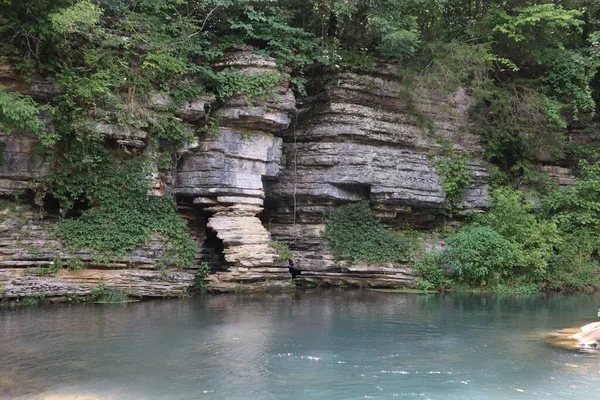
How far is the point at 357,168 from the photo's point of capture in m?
18.0

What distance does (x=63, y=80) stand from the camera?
14.1 metres

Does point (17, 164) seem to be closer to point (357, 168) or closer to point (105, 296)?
point (105, 296)

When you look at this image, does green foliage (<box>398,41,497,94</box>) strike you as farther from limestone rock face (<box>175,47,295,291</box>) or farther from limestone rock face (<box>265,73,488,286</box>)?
limestone rock face (<box>175,47,295,291</box>)

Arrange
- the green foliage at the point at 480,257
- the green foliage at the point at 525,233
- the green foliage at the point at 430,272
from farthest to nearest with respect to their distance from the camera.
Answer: the green foliage at the point at 525,233 → the green foliage at the point at 430,272 → the green foliage at the point at 480,257

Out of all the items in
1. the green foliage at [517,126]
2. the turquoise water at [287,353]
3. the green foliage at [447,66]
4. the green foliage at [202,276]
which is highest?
the green foliage at [447,66]

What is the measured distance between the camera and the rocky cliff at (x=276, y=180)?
1385 cm

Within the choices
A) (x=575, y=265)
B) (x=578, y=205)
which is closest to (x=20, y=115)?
(x=575, y=265)

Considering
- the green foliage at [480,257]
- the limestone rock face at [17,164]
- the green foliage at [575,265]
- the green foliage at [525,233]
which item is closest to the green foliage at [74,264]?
the limestone rock face at [17,164]

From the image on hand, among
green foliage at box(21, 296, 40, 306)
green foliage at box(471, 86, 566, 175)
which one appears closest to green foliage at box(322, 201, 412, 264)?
green foliage at box(471, 86, 566, 175)

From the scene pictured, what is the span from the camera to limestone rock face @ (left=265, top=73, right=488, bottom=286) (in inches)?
704

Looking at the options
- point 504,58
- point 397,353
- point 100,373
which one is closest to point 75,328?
point 100,373

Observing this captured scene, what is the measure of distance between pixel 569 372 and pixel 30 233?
12.2 metres

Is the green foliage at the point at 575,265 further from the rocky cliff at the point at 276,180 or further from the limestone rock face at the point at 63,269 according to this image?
the limestone rock face at the point at 63,269

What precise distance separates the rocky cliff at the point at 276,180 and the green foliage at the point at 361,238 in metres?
0.29
